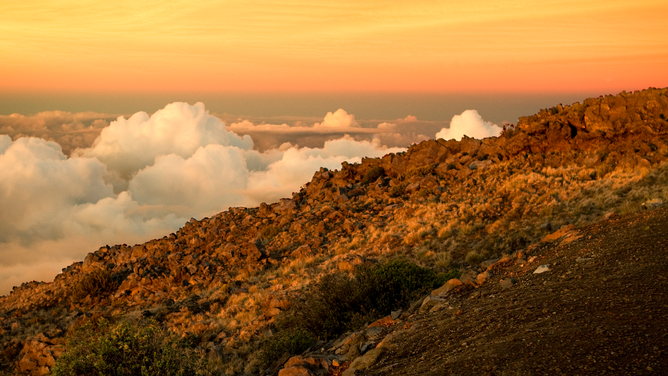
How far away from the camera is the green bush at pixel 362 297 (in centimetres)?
1033

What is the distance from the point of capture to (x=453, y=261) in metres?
14.8

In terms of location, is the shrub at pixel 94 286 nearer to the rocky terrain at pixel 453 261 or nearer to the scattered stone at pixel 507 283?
the rocky terrain at pixel 453 261

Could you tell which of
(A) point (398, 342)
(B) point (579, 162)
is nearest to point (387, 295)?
(A) point (398, 342)

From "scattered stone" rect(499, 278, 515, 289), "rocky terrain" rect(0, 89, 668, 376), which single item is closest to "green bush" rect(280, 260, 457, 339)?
"rocky terrain" rect(0, 89, 668, 376)

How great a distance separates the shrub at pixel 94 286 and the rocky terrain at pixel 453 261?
0.22 ft

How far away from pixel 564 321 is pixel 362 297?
5441mm

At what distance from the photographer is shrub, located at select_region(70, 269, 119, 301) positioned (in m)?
21.4

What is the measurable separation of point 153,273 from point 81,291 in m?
3.55

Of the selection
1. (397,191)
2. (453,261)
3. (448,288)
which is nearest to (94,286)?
(397,191)

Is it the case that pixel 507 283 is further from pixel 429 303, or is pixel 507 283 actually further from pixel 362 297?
pixel 362 297

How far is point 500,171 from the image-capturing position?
23281 millimetres

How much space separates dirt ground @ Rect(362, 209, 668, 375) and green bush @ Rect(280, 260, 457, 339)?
75.3 inches

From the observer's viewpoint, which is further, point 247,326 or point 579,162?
point 579,162

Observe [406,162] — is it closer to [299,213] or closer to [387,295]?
[299,213]
